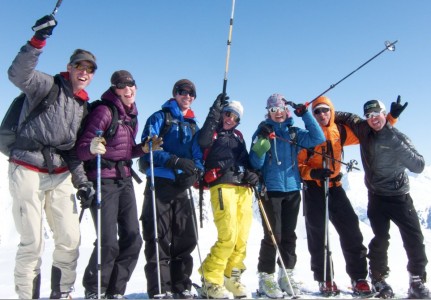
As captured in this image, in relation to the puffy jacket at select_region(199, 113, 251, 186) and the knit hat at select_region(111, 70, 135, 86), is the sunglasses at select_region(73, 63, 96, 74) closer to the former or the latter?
the knit hat at select_region(111, 70, 135, 86)

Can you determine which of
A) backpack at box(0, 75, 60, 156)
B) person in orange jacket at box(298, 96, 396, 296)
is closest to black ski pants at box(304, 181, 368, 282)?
person in orange jacket at box(298, 96, 396, 296)

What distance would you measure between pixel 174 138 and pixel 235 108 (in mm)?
1276

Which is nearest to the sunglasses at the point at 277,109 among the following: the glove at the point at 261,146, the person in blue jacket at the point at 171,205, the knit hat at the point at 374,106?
the glove at the point at 261,146

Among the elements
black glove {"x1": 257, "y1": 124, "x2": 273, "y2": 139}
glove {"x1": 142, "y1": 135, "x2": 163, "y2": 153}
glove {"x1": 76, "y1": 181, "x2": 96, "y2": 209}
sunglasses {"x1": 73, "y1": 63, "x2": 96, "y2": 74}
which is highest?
sunglasses {"x1": 73, "y1": 63, "x2": 96, "y2": 74}

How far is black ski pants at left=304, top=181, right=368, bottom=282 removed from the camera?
260 inches

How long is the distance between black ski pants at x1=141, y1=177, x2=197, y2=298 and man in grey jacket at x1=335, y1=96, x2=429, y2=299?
10.9 ft

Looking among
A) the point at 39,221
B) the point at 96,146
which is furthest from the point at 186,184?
the point at 39,221

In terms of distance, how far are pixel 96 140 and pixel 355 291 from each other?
5131mm

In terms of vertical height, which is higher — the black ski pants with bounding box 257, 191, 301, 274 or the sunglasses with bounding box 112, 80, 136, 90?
the sunglasses with bounding box 112, 80, 136, 90

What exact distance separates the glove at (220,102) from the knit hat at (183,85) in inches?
22.3

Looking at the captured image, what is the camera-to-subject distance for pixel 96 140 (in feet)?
17.1

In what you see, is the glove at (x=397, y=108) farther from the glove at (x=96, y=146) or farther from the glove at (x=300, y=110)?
the glove at (x=96, y=146)

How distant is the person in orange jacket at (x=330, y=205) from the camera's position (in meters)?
6.58

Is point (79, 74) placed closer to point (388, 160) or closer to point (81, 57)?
point (81, 57)
